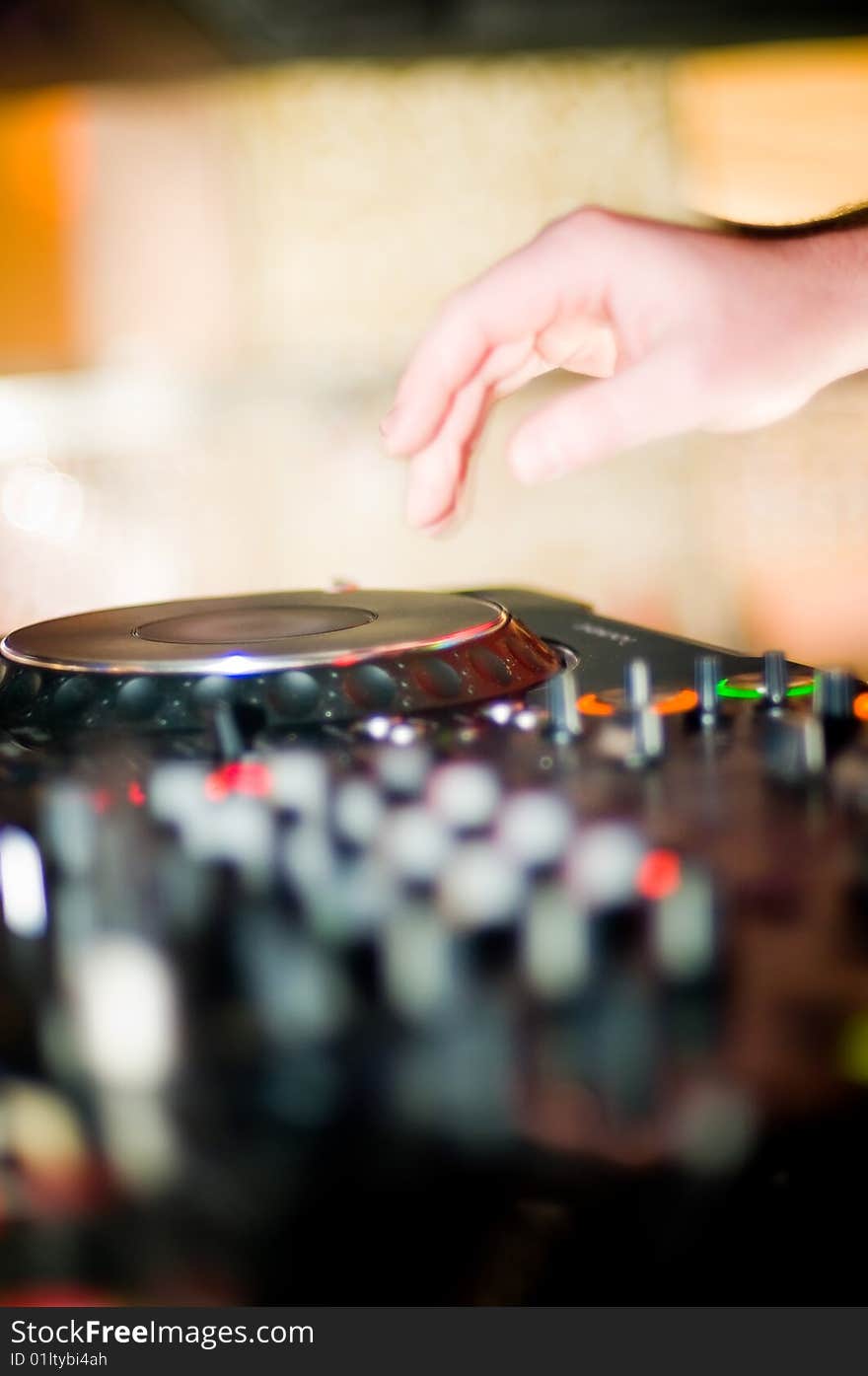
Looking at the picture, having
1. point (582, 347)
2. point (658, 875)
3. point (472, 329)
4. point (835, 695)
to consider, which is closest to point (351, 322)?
point (582, 347)

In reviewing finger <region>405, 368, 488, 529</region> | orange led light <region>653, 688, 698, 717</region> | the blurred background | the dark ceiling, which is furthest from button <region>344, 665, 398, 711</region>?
the blurred background

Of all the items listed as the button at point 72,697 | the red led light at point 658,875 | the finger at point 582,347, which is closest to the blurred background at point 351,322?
the finger at point 582,347

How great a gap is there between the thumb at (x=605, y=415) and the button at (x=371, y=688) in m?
0.12

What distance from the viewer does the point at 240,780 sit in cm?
47

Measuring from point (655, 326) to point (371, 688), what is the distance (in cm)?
23

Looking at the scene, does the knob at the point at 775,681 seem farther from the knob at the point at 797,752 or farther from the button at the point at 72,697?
the button at the point at 72,697

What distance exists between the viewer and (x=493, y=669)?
61 cm

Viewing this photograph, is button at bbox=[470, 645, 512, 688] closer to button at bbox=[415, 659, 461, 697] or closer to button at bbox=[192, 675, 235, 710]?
button at bbox=[415, 659, 461, 697]

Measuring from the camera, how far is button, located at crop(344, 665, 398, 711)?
0.56 meters

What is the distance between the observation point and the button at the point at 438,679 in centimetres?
57

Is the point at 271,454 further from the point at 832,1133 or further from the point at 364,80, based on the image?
the point at 832,1133

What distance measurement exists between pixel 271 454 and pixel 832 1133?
2.04 m

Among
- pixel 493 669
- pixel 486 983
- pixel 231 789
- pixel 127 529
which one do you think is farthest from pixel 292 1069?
pixel 127 529

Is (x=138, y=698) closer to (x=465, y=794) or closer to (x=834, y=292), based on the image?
(x=465, y=794)
